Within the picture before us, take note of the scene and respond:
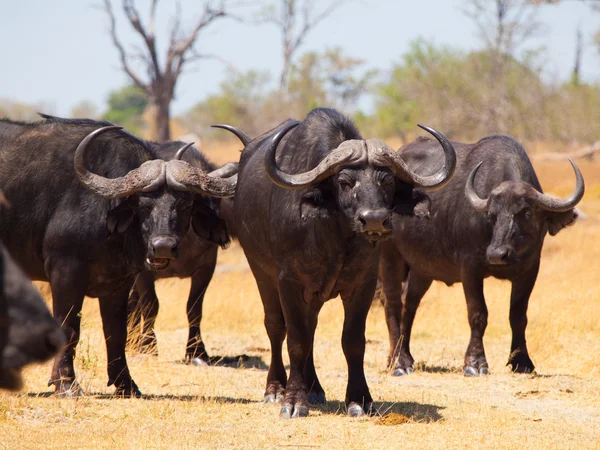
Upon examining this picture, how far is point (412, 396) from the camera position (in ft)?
26.7

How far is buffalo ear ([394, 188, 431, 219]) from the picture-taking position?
23.3ft

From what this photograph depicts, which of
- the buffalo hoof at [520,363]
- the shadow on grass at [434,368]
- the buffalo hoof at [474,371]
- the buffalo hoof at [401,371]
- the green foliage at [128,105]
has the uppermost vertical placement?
the green foliage at [128,105]

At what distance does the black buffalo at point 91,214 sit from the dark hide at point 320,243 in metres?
0.76

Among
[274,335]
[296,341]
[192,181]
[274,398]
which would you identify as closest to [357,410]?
[296,341]

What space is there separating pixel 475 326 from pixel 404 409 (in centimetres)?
251

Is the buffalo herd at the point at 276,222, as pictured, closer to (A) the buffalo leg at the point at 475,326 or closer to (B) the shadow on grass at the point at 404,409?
(A) the buffalo leg at the point at 475,326

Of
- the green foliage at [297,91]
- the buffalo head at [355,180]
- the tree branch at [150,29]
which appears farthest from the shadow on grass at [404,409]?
the green foliage at [297,91]

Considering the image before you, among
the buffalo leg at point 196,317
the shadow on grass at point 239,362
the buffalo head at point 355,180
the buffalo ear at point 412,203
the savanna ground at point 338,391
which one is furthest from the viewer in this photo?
the buffalo leg at point 196,317

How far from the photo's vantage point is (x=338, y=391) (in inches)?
330

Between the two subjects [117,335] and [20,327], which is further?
[117,335]

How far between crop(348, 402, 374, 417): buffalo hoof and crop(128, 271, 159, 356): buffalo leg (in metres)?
3.42

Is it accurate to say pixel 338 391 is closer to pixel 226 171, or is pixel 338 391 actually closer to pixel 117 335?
pixel 117 335

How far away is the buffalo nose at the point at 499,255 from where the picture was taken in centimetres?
921

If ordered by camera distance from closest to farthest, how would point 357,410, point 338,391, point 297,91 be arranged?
point 357,410
point 338,391
point 297,91
